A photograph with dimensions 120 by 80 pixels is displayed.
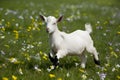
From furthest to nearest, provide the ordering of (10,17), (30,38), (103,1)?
(103,1) → (10,17) → (30,38)

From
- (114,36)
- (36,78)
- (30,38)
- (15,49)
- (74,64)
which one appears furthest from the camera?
(114,36)

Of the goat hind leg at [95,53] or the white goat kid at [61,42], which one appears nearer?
the white goat kid at [61,42]

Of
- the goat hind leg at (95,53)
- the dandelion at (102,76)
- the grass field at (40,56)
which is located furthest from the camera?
the goat hind leg at (95,53)

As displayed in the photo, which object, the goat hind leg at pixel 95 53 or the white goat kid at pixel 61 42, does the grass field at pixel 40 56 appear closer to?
the goat hind leg at pixel 95 53

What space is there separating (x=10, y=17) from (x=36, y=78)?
608cm

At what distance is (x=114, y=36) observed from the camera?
403 inches

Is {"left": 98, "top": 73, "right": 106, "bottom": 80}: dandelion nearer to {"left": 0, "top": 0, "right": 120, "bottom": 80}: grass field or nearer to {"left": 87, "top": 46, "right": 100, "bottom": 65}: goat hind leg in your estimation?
{"left": 0, "top": 0, "right": 120, "bottom": 80}: grass field

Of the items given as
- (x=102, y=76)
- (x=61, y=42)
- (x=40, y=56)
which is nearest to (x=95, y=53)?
(x=102, y=76)

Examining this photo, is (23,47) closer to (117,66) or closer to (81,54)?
(81,54)

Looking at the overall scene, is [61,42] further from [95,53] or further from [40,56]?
[40,56]

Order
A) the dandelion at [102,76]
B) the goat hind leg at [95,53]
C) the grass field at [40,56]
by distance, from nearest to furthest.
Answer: the grass field at [40,56] → the dandelion at [102,76] → the goat hind leg at [95,53]

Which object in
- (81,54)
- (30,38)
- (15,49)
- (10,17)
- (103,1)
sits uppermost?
(81,54)

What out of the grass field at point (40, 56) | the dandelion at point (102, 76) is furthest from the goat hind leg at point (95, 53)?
the dandelion at point (102, 76)

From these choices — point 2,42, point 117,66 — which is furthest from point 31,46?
point 117,66
